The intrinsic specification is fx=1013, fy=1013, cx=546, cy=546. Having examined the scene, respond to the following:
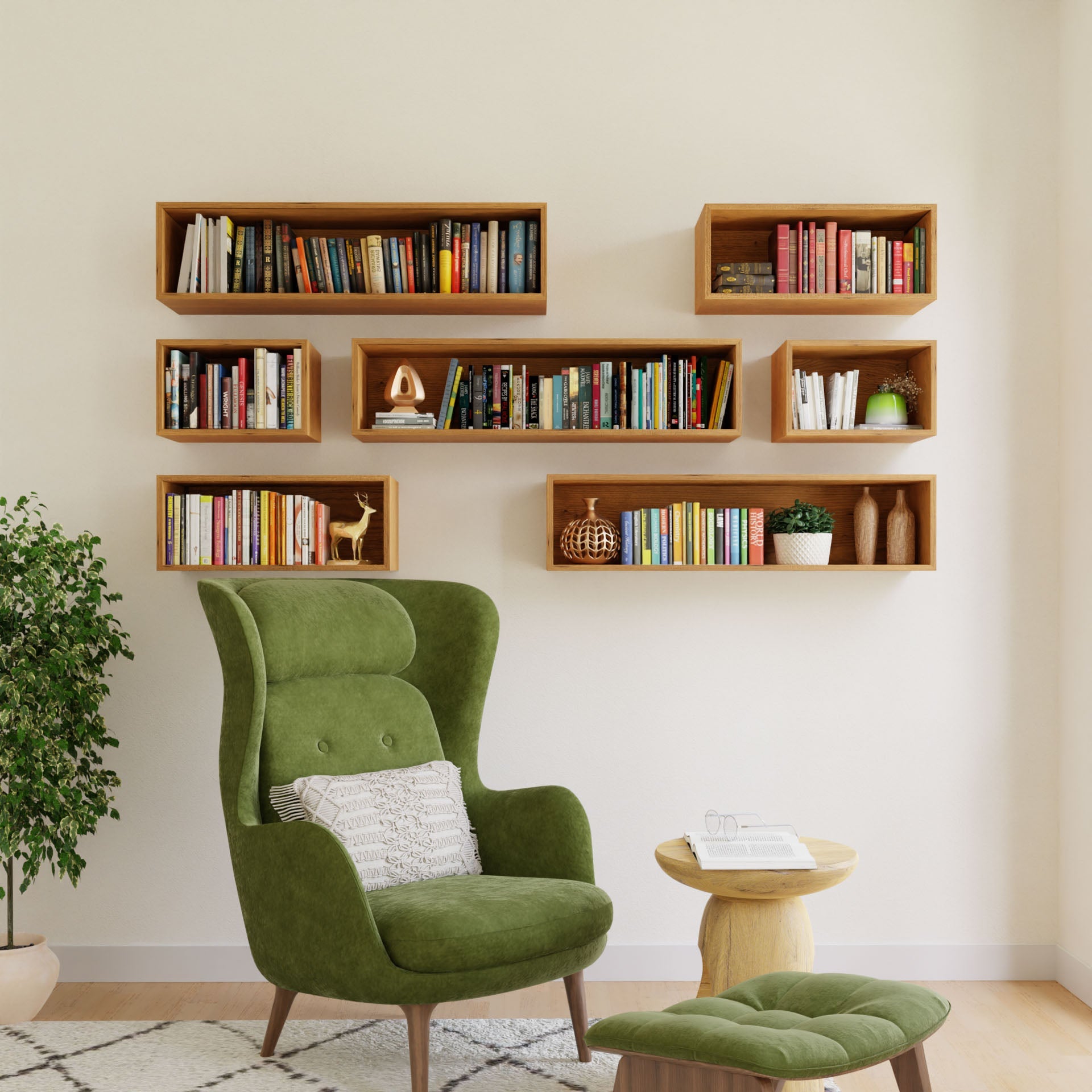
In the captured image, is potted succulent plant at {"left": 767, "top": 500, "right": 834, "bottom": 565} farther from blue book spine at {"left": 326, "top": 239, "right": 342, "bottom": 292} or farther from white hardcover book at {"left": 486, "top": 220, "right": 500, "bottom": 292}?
blue book spine at {"left": 326, "top": 239, "right": 342, "bottom": 292}

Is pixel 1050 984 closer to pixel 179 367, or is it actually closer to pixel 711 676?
pixel 711 676

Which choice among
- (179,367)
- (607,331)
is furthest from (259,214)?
(607,331)

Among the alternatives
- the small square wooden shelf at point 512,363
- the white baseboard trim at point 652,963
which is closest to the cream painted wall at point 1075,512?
the white baseboard trim at point 652,963

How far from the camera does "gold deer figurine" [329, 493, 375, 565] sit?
291cm

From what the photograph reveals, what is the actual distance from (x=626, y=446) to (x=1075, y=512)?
4.40ft

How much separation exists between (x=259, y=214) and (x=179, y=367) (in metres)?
0.51

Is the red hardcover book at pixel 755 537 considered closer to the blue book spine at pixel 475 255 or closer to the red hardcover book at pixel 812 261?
the red hardcover book at pixel 812 261

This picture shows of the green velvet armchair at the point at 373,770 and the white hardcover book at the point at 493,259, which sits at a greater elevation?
the white hardcover book at the point at 493,259

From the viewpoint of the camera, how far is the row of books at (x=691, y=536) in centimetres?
293

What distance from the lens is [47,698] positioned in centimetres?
266

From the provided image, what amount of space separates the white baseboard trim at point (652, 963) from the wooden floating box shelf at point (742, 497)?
1153mm

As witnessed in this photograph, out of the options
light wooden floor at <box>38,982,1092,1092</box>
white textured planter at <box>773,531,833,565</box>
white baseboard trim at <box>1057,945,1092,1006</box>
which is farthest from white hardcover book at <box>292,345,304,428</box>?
white baseboard trim at <box>1057,945,1092,1006</box>

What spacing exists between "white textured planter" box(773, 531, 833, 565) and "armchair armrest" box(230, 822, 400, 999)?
152cm

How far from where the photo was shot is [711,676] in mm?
3100
